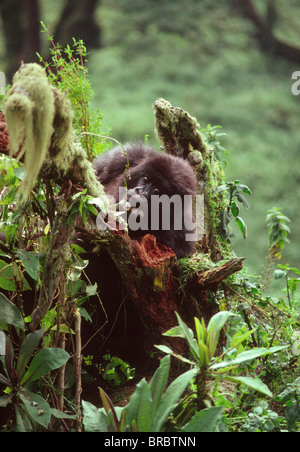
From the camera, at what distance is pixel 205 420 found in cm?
119

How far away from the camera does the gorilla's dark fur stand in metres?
2.01

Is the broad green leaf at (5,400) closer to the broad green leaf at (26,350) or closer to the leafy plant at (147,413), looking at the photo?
the broad green leaf at (26,350)

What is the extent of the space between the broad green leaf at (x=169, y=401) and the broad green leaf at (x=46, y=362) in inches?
12.4

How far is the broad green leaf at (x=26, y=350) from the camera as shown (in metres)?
1.42

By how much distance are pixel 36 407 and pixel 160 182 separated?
1087 millimetres

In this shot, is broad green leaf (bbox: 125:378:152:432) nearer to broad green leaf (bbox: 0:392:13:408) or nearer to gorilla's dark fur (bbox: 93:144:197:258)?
broad green leaf (bbox: 0:392:13:408)

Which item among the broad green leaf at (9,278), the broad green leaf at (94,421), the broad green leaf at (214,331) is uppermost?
the broad green leaf at (9,278)

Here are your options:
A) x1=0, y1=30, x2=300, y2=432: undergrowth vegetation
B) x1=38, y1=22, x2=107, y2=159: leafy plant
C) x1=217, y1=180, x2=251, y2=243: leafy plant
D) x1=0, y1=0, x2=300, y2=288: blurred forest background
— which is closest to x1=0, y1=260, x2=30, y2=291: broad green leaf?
x1=0, y1=30, x2=300, y2=432: undergrowth vegetation

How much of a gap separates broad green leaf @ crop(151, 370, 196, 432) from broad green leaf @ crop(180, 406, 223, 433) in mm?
64

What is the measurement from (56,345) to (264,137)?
13.9ft

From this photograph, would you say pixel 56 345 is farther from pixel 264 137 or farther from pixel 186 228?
pixel 264 137

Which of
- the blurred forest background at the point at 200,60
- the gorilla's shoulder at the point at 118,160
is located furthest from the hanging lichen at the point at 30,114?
the blurred forest background at the point at 200,60

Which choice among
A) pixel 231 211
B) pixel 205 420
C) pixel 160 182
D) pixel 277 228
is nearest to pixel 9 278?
pixel 205 420

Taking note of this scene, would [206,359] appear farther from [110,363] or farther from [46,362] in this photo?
[110,363]
